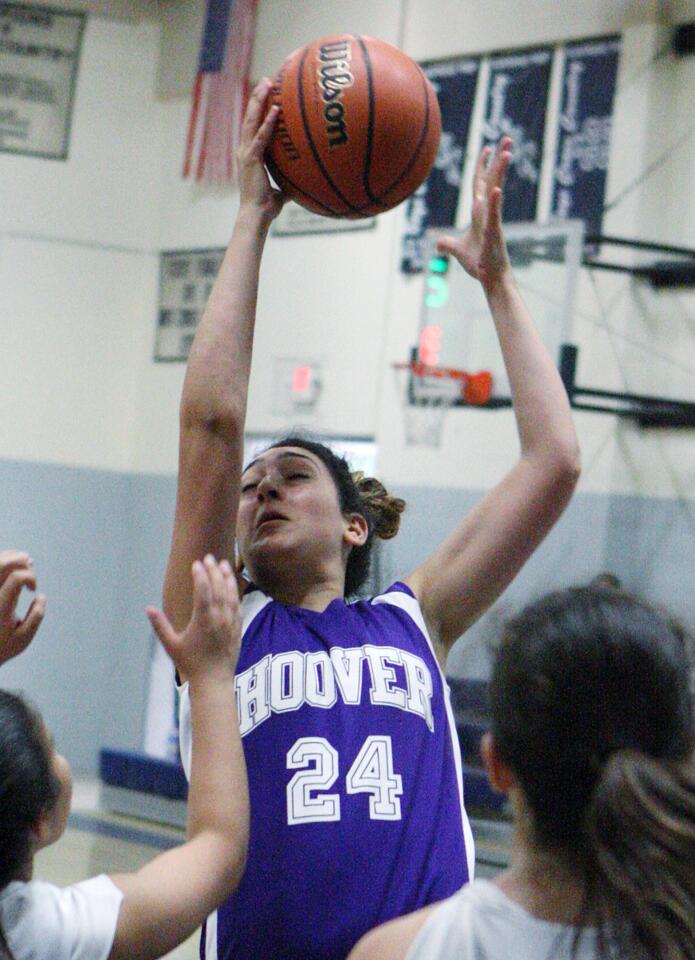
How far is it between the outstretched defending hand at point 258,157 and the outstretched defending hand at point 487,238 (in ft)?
0.99

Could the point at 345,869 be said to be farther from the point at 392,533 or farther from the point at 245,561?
the point at 392,533

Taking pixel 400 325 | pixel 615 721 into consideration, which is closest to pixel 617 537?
pixel 400 325

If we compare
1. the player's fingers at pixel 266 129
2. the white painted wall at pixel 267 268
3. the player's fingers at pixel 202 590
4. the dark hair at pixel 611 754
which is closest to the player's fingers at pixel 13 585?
the player's fingers at pixel 202 590

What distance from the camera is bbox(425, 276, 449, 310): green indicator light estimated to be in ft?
26.2

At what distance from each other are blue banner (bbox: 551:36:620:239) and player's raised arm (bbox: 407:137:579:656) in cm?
549

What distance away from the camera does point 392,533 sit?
8.90 feet

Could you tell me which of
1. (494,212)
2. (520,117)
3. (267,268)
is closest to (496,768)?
(494,212)

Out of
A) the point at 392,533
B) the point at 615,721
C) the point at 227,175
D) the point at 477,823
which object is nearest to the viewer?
the point at 615,721

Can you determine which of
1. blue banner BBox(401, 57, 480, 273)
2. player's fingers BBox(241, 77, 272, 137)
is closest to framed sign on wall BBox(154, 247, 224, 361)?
blue banner BBox(401, 57, 480, 273)

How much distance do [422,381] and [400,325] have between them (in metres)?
0.63

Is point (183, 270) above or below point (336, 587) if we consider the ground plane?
above

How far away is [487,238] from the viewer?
2.37m

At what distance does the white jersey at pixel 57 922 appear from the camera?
1498 mm

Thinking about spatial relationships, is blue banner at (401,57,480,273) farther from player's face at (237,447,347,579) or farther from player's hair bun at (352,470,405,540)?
player's face at (237,447,347,579)
